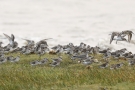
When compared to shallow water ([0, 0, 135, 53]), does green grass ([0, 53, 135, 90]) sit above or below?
below

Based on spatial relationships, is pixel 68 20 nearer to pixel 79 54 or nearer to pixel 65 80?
pixel 79 54

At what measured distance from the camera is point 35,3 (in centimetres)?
6912

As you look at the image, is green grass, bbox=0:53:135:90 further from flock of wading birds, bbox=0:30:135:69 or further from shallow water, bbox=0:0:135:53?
shallow water, bbox=0:0:135:53

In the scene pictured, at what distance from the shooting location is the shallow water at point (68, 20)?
151ft

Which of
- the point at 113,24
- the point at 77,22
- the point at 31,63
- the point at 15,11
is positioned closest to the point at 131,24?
the point at 113,24

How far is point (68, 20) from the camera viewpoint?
196 ft

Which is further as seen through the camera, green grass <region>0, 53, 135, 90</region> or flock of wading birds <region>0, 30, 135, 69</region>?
flock of wading birds <region>0, 30, 135, 69</region>

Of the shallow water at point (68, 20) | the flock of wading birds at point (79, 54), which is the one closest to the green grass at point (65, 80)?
the flock of wading birds at point (79, 54)

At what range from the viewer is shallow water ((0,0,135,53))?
151ft

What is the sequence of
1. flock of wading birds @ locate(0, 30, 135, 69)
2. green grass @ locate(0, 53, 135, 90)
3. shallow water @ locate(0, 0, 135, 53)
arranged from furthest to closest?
shallow water @ locate(0, 0, 135, 53), flock of wading birds @ locate(0, 30, 135, 69), green grass @ locate(0, 53, 135, 90)

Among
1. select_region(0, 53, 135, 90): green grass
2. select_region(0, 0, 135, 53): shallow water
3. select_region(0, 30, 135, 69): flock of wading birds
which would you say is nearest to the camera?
select_region(0, 53, 135, 90): green grass

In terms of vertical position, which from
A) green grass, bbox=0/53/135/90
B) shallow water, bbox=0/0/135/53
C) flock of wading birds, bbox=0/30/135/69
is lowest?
green grass, bbox=0/53/135/90

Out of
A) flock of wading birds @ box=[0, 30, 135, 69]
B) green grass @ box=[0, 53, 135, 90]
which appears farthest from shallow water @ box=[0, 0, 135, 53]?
green grass @ box=[0, 53, 135, 90]

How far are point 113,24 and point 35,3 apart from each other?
646 inches
